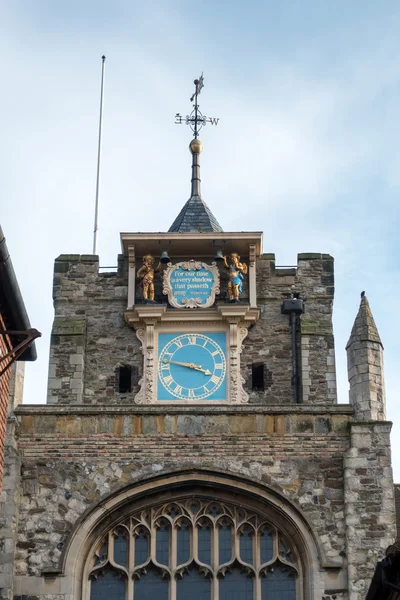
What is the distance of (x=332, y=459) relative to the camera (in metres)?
31.8

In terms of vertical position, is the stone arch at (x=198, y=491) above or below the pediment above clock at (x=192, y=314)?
below

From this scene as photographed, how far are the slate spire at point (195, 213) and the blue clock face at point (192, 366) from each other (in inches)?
123

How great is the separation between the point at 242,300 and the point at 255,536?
9.05 meters

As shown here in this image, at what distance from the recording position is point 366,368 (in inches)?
1330

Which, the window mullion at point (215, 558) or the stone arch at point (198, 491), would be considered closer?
the stone arch at point (198, 491)

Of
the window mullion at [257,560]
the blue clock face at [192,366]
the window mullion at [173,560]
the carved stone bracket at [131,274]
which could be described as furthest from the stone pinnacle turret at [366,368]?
the carved stone bracket at [131,274]

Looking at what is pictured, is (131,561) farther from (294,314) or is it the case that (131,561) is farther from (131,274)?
(294,314)

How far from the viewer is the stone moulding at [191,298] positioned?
38.8m

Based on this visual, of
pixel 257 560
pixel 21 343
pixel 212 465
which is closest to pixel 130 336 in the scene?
pixel 212 465

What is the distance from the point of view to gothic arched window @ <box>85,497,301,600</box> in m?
30.9

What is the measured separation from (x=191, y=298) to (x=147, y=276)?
117 centimetres

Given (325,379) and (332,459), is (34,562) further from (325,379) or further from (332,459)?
(325,379)

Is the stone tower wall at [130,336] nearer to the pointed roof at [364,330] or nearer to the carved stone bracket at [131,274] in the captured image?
the carved stone bracket at [131,274]

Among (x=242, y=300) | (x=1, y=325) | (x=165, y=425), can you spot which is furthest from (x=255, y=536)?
(x=242, y=300)
